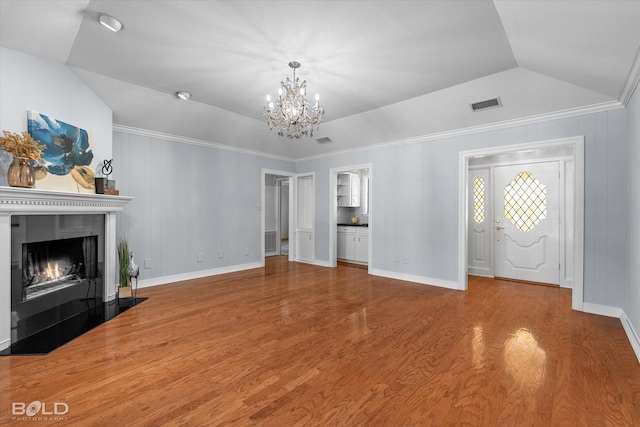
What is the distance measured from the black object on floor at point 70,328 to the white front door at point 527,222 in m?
6.14

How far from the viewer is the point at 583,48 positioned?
2514 mm

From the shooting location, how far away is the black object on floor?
258cm

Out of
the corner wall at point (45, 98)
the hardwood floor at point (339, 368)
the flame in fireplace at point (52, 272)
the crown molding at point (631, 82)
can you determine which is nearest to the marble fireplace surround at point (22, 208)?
the corner wall at point (45, 98)

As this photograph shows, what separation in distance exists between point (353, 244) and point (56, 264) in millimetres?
5330

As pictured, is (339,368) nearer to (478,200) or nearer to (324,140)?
(324,140)

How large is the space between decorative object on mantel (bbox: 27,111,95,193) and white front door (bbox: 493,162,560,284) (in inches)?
256

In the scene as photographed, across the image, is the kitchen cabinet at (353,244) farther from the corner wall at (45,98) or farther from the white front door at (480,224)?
the corner wall at (45,98)

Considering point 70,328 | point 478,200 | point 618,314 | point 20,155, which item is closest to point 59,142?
point 20,155

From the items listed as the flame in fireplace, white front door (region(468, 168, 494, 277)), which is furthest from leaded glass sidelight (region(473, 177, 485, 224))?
the flame in fireplace

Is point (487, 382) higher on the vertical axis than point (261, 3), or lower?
lower

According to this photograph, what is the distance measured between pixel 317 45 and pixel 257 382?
9.93ft

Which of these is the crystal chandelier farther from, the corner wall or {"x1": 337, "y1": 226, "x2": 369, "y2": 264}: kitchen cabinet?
{"x1": 337, "y1": 226, "x2": 369, "y2": 264}: kitchen cabinet

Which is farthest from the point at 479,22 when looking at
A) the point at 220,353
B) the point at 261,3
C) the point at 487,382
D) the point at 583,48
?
the point at 220,353

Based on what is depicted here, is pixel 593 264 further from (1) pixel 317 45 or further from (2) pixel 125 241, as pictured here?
(2) pixel 125 241
